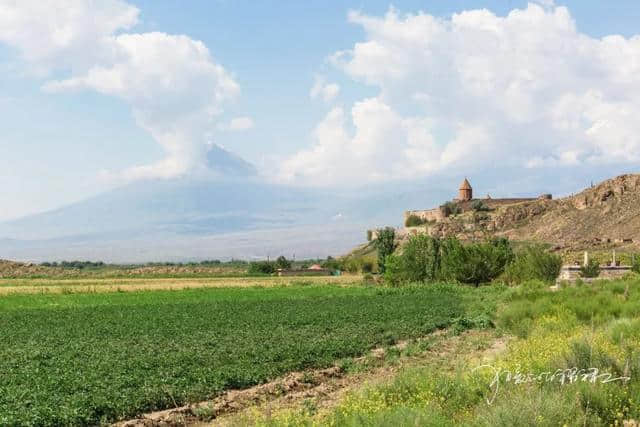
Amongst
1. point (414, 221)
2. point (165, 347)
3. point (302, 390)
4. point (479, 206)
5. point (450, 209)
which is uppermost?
point (479, 206)

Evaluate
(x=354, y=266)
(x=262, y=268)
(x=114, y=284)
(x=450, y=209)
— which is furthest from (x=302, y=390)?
(x=450, y=209)

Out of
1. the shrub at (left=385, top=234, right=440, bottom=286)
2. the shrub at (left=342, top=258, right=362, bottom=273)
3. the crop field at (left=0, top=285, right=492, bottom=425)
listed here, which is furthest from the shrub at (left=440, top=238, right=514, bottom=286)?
the shrub at (left=342, top=258, right=362, bottom=273)

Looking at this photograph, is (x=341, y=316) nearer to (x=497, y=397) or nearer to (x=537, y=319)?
(x=537, y=319)

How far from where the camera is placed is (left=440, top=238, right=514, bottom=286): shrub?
229 ft

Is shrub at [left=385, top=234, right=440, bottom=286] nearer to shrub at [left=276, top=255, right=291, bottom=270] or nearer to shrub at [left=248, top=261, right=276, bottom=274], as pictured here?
shrub at [left=248, top=261, right=276, bottom=274]

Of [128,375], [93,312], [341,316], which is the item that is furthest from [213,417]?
[93,312]

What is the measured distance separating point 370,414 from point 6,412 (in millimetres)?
7440

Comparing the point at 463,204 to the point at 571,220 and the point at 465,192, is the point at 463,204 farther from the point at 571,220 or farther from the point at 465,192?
the point at 571,220

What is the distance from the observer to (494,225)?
130750 millimetres

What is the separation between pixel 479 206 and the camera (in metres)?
148

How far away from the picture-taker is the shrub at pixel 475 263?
69.9m

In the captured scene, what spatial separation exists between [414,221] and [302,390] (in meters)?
146

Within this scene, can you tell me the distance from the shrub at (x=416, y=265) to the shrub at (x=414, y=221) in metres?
82.0

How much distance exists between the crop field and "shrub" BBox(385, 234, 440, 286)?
2974 cm
